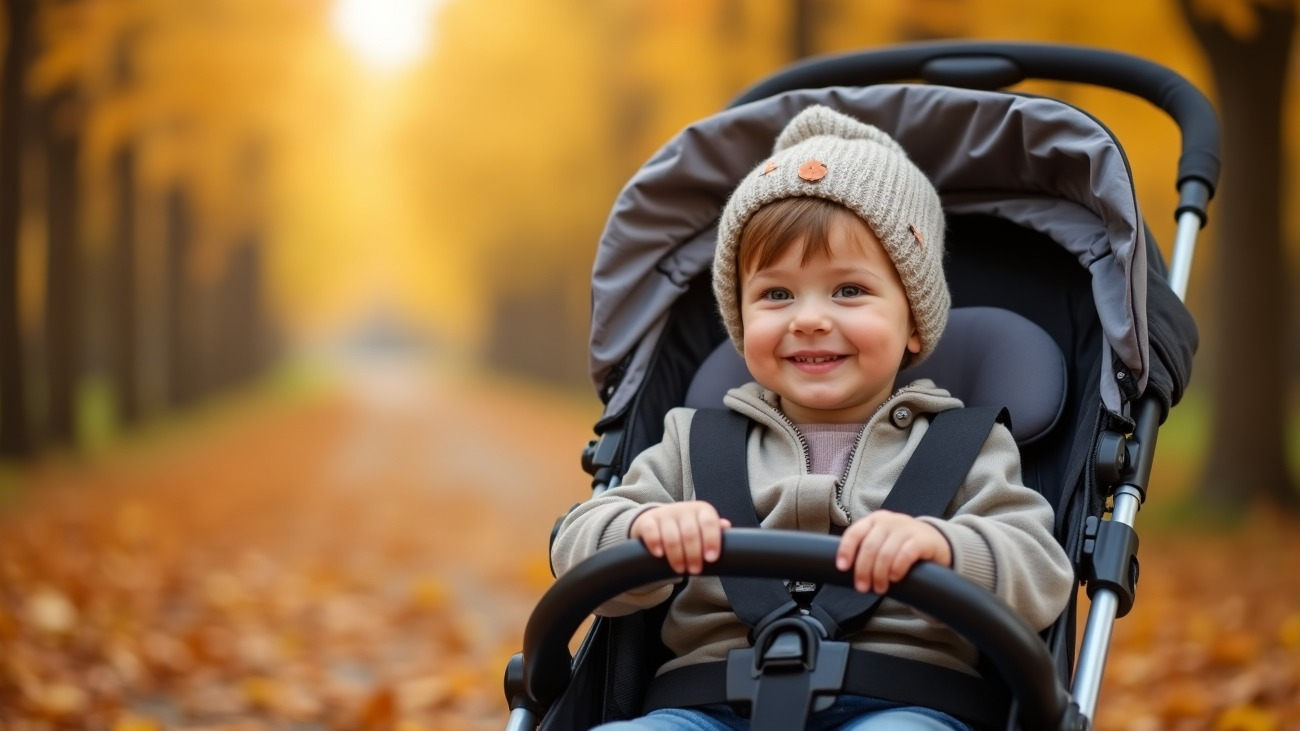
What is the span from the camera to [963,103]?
7.84 ft

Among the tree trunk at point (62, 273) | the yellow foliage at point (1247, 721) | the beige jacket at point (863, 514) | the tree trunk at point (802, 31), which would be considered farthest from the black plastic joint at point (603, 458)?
the tree trunk at point (62, 273)

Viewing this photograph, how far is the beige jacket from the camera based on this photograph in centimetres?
173

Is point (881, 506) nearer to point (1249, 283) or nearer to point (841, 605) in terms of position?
point (841, 605)

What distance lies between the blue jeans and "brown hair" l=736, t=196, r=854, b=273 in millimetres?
A: 692

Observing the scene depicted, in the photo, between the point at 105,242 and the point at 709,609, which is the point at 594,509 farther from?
the point at 105,242

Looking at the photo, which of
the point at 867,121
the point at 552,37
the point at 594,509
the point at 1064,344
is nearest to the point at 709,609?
the point at 594,509

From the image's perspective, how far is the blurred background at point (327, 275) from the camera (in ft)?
13.3

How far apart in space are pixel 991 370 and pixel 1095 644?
612 mm

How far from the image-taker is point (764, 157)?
2520 millimetres

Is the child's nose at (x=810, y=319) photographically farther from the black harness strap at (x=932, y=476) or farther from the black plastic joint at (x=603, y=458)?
the black plastic joint at (x=603, y=458)

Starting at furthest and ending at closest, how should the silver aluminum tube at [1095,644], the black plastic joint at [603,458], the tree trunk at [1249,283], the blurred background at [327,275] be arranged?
the tree trunk at [1249,283] < the blurred background at [327,275] < the black plastic joint at [603,458] < the silver aluminum tube at [1095,644]

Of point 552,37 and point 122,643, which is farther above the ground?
point 552,37

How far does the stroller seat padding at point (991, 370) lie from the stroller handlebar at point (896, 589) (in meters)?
0.66

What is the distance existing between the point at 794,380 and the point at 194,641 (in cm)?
283
